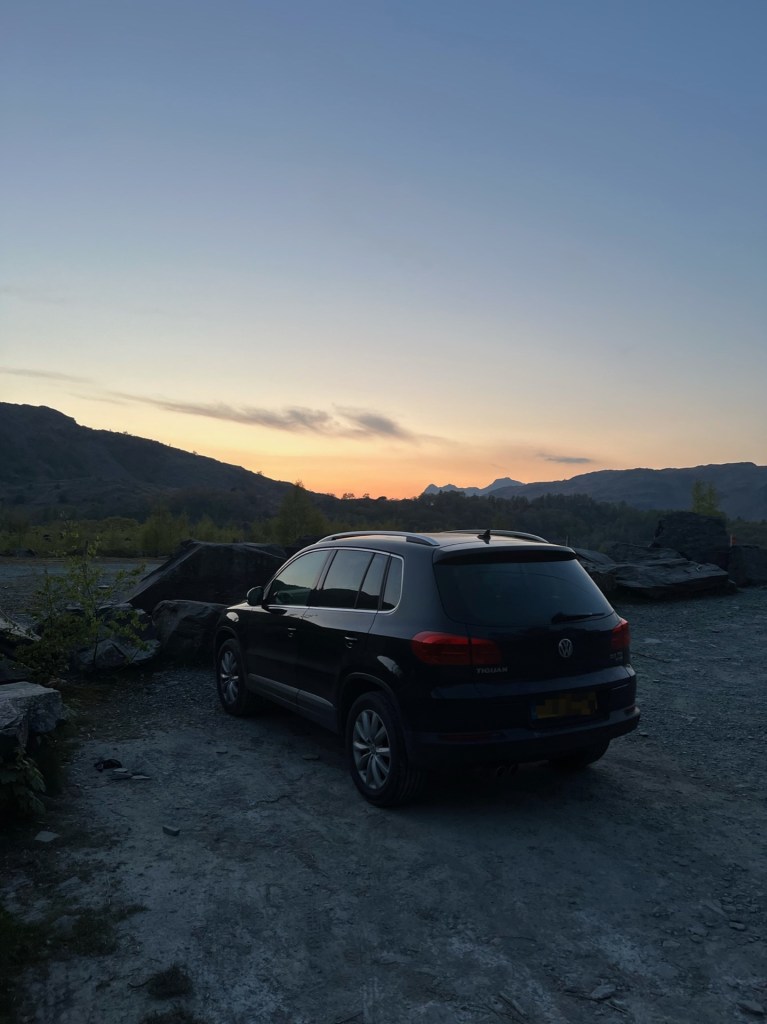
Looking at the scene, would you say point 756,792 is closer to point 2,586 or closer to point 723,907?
point 723,907

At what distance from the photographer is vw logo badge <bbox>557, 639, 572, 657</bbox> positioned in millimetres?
4840

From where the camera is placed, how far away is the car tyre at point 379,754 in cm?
481

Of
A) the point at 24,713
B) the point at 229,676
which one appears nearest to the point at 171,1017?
the point at 24,713

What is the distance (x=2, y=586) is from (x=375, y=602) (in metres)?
14.9

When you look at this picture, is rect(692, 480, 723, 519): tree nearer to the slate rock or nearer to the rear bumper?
the slate rock

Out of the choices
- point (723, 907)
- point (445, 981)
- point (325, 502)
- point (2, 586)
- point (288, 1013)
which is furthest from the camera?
point (325, 502)

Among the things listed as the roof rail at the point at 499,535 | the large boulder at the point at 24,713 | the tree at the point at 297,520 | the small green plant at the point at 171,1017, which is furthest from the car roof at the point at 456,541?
the tree at the point at 297,520

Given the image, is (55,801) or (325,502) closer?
(55,801)

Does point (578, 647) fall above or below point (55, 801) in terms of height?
above

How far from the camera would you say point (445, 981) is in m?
3.14

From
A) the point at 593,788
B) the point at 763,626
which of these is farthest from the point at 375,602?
the point at 763,626

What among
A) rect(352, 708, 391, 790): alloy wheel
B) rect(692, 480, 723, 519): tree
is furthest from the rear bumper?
rect(692, 480, 723, 519): tree

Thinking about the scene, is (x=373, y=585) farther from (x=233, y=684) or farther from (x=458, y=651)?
(x=233, y=684)

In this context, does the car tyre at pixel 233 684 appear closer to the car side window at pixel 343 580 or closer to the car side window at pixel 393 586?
the car side window at pixel 343 580
